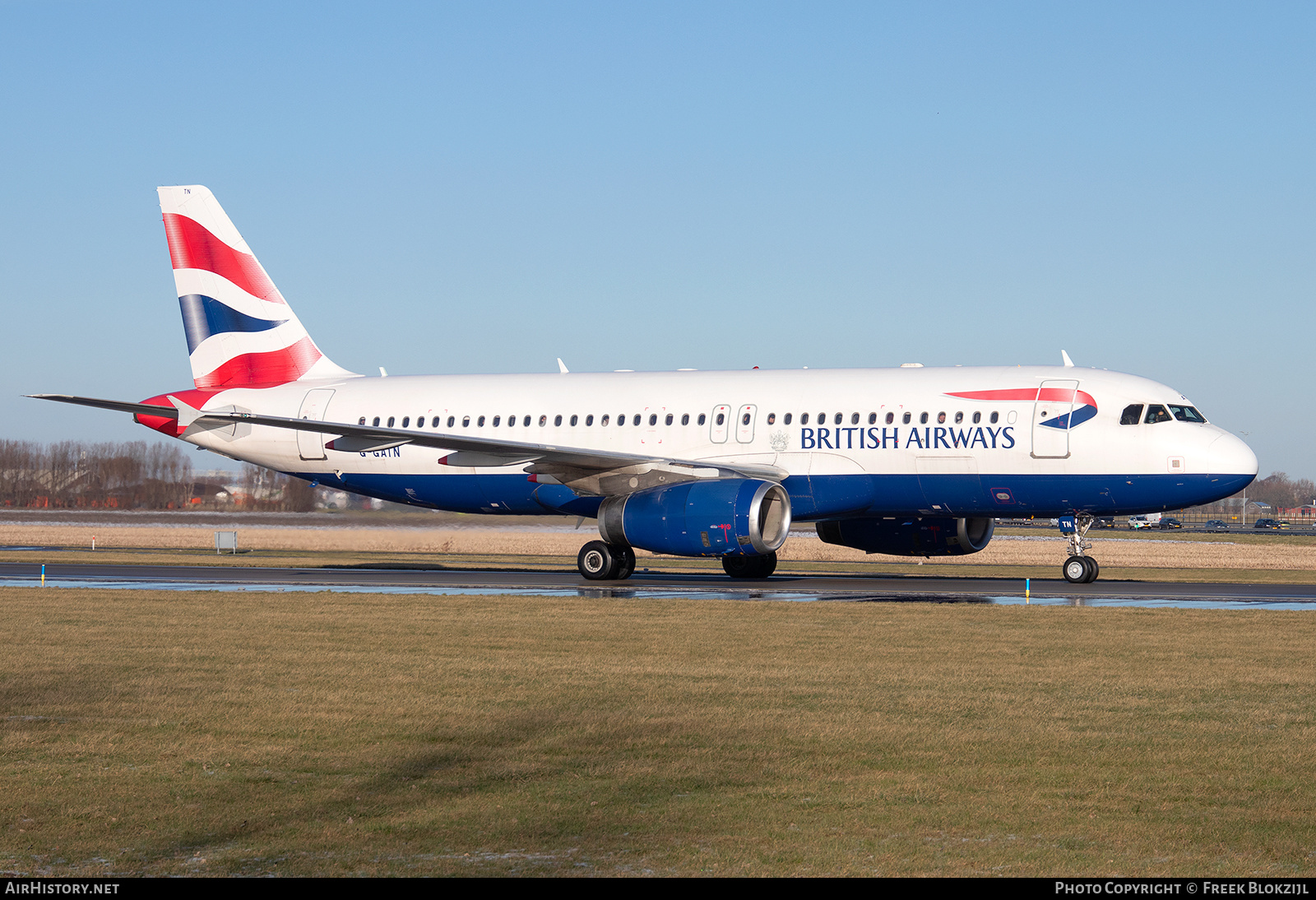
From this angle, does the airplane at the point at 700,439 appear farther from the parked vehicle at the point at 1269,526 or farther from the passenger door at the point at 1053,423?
the parked vehicle at the point at 1269,526

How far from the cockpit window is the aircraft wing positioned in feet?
25.5

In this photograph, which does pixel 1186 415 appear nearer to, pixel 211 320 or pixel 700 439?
pixel 700 439

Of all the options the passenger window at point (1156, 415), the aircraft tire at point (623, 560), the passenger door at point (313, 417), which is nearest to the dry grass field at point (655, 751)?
the passenger window at point (1156, 415)

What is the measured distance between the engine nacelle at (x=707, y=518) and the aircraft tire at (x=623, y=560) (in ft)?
4.31

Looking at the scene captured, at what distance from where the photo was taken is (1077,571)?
27.0 m

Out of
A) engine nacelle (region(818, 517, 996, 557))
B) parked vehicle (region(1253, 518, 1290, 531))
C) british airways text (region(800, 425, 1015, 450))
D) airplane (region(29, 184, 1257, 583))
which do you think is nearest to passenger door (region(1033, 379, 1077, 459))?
airplane (region(29, 184, 1257, 583))

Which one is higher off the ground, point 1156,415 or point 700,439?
point 1156,415

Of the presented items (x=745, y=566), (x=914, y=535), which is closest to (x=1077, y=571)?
(x=914, y=535)

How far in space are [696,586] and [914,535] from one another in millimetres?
5642

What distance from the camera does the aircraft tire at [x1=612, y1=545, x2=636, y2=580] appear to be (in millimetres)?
27812

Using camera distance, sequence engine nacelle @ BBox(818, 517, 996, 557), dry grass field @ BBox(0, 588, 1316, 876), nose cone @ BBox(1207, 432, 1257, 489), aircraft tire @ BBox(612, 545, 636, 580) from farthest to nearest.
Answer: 1. engine nacelle @ BBox(818, 517, 996, 557)
2. aircraft tire @ BBox(612, 545, 636, 580)
3. nose cone @ BBox(1207, 432, 1257, 489)
4. dry grass field @ BBox(0, 588, 1316, 876)

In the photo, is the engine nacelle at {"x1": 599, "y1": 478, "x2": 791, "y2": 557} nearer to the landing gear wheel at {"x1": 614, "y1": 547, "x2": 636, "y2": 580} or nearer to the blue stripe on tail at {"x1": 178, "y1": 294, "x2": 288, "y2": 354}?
the landing gear wheel at {"x1": 614, "y1": 547, "x2": 636, "y2": 580}
